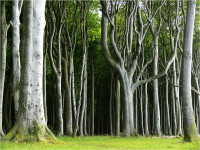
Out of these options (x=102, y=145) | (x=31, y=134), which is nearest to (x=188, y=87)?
(x=102, y=145)

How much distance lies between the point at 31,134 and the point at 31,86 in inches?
65.8

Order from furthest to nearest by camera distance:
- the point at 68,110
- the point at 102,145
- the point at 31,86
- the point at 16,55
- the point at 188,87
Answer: the point at 68,110 → the point at 16,55 → the point at 188,87 → the point at 102,145 → the point at 31,86

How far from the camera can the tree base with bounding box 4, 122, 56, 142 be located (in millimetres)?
9383

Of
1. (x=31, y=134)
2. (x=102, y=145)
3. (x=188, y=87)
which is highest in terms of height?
(x=188, y=87)

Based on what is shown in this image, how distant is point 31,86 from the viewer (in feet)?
32.9

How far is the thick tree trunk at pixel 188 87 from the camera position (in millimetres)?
12014

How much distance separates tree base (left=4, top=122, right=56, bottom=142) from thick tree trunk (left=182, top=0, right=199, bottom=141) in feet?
19.4

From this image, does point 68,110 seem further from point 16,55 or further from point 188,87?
point 188,87

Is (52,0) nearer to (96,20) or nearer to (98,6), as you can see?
(98,6)

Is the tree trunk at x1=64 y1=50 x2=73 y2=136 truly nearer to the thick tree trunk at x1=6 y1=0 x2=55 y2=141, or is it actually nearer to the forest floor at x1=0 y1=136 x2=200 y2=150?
the forest floor at x1=0 y1=136 x2=200 y2=150

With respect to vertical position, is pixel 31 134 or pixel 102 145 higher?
pixel 31 134

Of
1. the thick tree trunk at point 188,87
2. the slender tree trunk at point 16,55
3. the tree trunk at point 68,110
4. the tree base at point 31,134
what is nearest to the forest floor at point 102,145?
the tree base at point 31,134

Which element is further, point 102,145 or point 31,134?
point 102,145

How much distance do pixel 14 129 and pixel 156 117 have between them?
13658 millimetres
